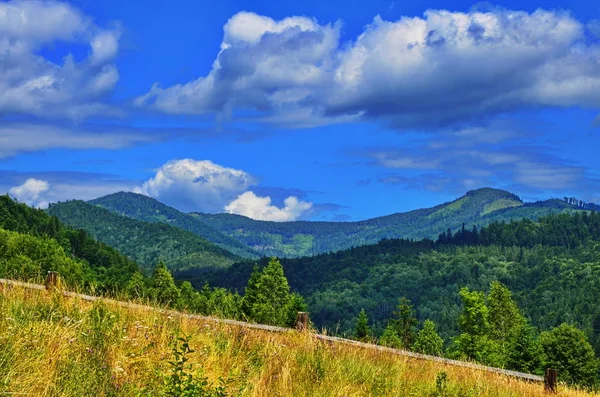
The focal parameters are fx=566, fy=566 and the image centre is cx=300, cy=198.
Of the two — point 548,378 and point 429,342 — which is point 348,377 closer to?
point 548,378

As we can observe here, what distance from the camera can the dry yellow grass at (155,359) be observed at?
21.6 feet

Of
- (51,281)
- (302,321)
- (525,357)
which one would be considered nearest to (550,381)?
(302,321)

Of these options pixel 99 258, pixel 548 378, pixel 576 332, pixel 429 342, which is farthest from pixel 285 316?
pixel 99 258

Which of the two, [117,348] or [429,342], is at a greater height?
[117,348]

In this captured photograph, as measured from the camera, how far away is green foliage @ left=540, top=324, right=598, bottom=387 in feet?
216

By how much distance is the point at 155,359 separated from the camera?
7.87 m

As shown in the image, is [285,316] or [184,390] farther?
[285,316]

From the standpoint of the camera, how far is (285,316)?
248ft

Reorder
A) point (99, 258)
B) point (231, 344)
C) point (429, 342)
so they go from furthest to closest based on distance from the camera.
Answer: point (99, 258), point (429, 342), point (231, 344)

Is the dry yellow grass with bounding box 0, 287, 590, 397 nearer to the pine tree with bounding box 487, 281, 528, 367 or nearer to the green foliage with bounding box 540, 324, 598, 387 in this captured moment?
the green foliage with bounding box 540, 324, 598, 387

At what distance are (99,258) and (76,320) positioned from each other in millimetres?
165214

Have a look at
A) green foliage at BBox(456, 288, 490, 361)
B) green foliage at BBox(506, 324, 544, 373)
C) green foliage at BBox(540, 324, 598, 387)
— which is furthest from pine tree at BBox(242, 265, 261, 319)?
green foliage at BBox(540, 324, 598, 387)

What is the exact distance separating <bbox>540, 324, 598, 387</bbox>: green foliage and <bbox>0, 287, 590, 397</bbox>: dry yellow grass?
62.9m

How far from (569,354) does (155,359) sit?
233 feet
